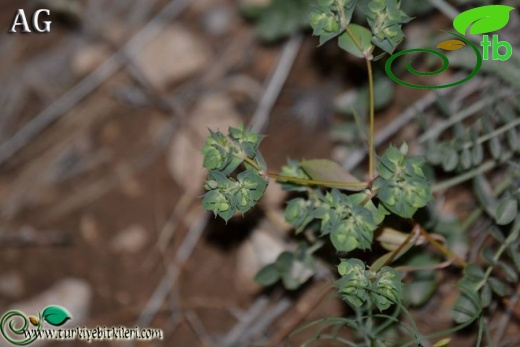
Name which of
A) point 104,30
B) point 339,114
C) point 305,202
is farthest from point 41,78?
point 305,202

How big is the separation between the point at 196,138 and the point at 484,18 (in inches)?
30.0

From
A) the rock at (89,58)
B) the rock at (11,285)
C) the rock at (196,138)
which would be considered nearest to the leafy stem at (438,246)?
the rock at (196,138)

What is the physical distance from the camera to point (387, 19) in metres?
1.07

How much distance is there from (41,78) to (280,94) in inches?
A: 26.9

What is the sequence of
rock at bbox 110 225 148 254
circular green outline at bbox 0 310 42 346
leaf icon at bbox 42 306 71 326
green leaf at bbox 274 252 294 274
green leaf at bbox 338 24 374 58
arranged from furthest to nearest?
rock at bbox 110 225 148 254, leaf icon at bbox 42 306 71 326, circular green outline at bbox 0 310 42 346, green leaf at bbox 274 252 294 274, green leaf at bbox 338 24 374 58

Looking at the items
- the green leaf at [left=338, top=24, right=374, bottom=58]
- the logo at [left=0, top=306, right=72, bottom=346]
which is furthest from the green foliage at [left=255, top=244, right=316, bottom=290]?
the logo at [left=0, top=306, right=72, bottom=346]

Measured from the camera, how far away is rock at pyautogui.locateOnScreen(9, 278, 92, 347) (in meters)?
1.75

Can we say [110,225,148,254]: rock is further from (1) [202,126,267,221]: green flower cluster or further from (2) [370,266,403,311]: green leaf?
(2) [370,266,403,311]: green leaf

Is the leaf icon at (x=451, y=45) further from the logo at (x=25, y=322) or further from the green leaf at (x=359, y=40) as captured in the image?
A: the logo at (x=25, y=322)

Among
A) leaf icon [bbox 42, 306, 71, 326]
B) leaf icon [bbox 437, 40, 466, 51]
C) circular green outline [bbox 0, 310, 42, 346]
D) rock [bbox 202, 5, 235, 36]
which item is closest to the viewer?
leaf icon [bbox 437, 40, 466, 51]

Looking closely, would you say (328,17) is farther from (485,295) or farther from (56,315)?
(56,315)

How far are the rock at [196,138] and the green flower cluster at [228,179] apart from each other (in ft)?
2.41

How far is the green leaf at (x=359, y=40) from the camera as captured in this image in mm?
1123

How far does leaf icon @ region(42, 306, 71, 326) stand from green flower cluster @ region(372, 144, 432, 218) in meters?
0.91
